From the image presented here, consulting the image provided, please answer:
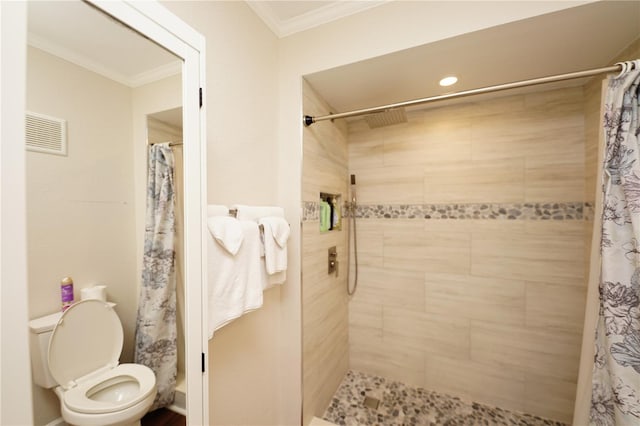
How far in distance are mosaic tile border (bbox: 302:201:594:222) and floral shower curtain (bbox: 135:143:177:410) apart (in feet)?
2.64

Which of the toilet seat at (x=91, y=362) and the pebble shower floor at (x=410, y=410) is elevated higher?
the toilet seat at (x=91, y=362)

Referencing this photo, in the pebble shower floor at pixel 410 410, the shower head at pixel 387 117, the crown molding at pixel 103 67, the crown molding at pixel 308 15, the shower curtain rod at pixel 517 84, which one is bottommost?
the pebble shower floor at pixel 410 410

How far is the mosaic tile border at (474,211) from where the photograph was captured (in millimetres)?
1646

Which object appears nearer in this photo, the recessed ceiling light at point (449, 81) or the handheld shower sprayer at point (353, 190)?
the recessed ceiling light at point (449, 81)

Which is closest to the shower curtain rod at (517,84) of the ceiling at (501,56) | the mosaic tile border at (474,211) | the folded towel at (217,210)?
the ceiling at (501,56)

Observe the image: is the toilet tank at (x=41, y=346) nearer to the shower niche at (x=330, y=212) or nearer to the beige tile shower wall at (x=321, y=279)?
the beige tile shower wall at (x=321, y=279)

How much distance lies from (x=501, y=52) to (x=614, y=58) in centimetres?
61

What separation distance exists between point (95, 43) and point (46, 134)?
0.88 ft

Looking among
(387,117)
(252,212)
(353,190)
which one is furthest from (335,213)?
(252,212)

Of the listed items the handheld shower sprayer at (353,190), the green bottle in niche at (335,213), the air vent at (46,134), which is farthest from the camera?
the handheld shower sprayer at (353,190)

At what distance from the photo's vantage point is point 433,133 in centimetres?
199

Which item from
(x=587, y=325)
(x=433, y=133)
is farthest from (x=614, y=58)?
(x=587, y=325)

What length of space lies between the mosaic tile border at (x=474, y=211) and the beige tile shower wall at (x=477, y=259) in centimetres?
4

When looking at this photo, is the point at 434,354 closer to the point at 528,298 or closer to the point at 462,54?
the point at 528,298
